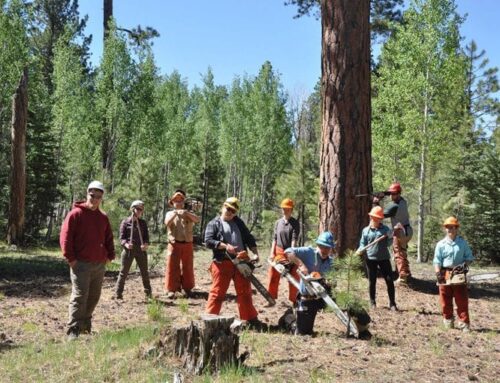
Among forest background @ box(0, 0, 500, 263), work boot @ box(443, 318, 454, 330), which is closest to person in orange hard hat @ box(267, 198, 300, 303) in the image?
work boot @ box(443, 318, 454, 330)

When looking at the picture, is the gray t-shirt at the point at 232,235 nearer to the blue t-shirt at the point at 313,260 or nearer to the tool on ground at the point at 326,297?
the blue t-shirt at the point at 313,260

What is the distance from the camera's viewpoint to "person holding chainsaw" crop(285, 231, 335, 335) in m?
6.26

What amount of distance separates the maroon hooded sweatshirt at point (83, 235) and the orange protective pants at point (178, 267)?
2.88 meters

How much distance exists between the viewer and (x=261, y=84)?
41094 mm

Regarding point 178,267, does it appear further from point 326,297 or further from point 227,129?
point 227,129

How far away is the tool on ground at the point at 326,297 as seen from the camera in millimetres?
6070

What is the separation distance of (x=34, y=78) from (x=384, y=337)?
975 inches

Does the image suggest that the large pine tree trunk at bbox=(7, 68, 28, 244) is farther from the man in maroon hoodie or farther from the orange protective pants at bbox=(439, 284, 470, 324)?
the orange protective pants at bbox=(439, 284, 470, 324)

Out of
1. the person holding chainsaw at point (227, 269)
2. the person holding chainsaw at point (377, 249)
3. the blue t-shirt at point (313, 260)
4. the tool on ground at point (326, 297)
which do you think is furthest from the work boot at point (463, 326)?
the person holding chainsaw at point (227, 269)

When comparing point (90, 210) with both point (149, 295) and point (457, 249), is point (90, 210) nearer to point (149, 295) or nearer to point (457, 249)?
point (149, 295)

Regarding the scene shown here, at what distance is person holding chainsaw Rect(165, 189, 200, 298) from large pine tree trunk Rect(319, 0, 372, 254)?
258 centimetres

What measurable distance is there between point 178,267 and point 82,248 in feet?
10.7

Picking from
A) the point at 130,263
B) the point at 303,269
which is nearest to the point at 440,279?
the point at 303,269

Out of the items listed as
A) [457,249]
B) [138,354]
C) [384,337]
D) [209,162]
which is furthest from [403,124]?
[138,354]
